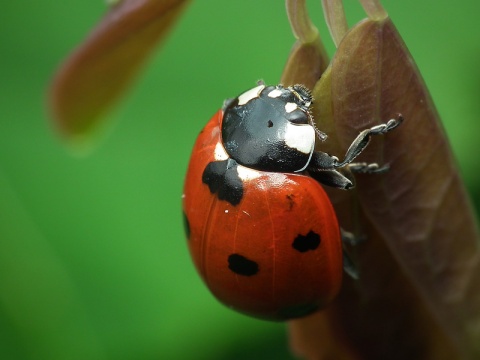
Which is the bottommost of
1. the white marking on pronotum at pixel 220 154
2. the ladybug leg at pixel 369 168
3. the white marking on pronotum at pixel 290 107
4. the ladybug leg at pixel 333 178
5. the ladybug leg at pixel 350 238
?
the ladybug leg at pixel 350 238

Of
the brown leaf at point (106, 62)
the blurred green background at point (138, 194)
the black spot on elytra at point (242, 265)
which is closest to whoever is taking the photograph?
the brown leaf at point (106, 62)

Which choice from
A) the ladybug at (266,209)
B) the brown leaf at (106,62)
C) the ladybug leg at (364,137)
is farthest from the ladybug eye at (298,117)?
the brown leaf at (106,62)

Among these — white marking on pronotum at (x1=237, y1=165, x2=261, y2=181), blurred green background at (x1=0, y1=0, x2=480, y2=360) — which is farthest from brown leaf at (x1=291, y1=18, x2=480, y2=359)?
blurred green background at (x1=0, y1=0, x2=480, y2=360)

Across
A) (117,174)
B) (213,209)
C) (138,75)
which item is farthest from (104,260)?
(138,75)

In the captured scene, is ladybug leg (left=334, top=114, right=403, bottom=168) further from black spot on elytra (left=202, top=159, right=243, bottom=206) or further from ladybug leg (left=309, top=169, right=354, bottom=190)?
black spot on elytra (left=202, top=159, right=243, bottom=206)

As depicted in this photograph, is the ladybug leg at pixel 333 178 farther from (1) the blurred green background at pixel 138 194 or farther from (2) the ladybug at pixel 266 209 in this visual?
(1) the blurred green background at pixel 138 194

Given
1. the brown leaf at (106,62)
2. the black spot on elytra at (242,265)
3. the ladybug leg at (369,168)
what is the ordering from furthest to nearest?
the black spot on elytra at (242,265), the ladybug leg at (369,168), the brown leaf at (106,62)

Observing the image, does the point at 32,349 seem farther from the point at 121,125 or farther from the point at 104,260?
the point at 121,125
